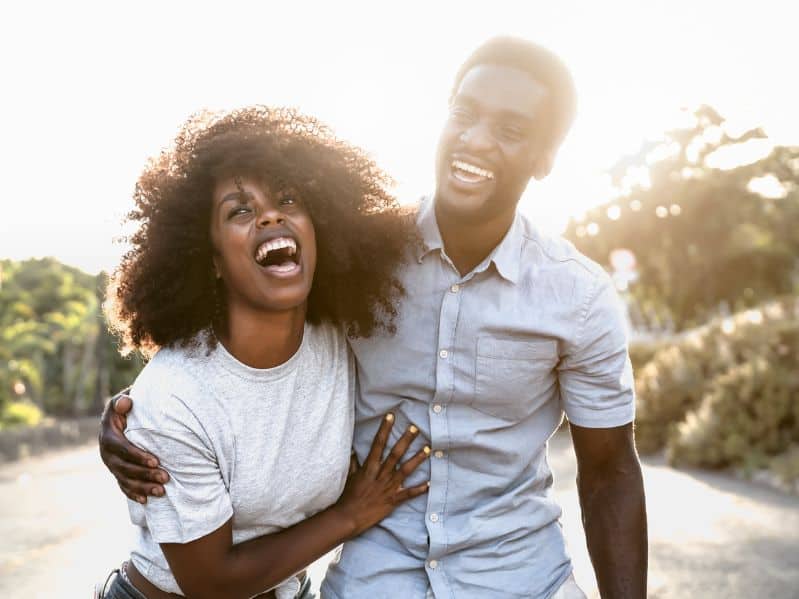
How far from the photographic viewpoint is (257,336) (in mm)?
2551

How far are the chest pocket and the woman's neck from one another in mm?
536

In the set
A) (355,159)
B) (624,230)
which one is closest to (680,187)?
(624,230)

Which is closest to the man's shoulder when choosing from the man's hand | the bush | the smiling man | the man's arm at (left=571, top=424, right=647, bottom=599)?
the smiling man

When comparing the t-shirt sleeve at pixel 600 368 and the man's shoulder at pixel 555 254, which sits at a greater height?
the man's shoulder at pixel 555 254

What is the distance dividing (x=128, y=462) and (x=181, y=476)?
141 millimetres

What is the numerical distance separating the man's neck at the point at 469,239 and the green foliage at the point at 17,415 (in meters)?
14.0

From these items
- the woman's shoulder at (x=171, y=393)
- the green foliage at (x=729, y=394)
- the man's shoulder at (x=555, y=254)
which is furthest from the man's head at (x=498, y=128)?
the green foliage at (x=729, y=394)

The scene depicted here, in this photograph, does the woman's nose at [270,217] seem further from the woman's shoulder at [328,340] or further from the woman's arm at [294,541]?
the woman's arm at [294,541]

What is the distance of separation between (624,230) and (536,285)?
29.2 meters

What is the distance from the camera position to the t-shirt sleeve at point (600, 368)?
2.72 m

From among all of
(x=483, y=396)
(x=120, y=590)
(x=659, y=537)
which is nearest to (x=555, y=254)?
(x=483, y=396)

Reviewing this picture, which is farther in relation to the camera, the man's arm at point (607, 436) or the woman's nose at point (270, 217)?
the man's arm at point (607, 436)

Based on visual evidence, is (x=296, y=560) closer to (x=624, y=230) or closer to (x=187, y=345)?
(x=187, y=345)

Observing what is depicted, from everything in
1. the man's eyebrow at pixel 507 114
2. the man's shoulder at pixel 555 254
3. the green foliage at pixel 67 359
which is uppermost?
the man's eyebrow at pixel 507 114
